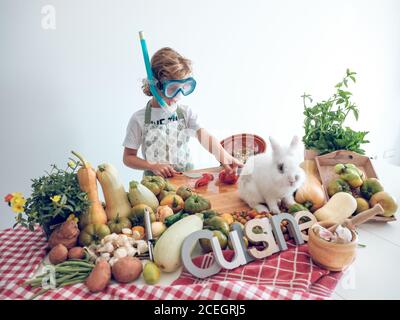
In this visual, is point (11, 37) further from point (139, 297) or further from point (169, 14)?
point (139, 297)

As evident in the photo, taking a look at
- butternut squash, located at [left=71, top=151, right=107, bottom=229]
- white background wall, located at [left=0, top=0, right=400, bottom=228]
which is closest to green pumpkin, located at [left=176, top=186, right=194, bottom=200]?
butternut squash, located at [left=71, top=151, right=107, bottom=229]

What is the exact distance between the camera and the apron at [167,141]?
1.40 meters

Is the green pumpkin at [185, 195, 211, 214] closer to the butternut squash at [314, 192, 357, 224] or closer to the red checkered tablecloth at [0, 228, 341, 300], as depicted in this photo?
the red checkered tablecloth at [0, 228, 341, 300]

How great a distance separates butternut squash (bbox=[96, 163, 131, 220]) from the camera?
0.86 meters

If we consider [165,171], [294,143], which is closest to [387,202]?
[294,143]

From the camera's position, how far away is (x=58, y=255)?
727 millimetres

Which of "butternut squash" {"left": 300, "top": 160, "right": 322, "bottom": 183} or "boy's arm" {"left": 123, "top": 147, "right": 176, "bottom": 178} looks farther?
"boy's arm" {"left": 123, "top": 147, "right": 176, "bottom": 178}

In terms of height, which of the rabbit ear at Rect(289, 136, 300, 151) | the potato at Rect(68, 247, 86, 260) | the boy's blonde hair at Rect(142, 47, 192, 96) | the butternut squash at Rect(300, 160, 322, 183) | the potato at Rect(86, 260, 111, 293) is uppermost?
the boy's blonde hair at Rect(142, 47, 192, 96)

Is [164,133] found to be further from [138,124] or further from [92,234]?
[92,234]

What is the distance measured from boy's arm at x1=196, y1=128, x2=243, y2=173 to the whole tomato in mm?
16

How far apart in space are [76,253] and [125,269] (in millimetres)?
139

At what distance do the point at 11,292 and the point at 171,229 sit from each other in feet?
1.16

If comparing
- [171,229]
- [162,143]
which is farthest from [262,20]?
[171,229]

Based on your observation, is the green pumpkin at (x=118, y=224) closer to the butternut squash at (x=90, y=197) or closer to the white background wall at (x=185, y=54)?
the butternut squash at (x=90, y=197)
